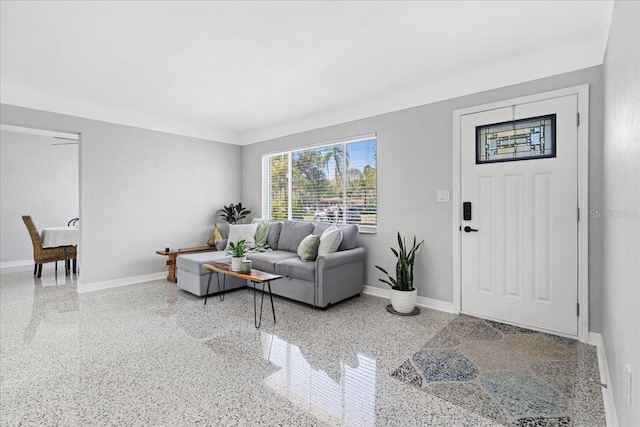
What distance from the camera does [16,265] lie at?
237 inches

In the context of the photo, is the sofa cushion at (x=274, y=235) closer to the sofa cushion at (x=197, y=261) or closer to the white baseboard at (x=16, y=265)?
the sofa cushion at (x=197, y=261)

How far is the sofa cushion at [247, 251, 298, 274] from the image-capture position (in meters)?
3.89

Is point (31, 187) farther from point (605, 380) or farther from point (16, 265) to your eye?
point (605, 380)

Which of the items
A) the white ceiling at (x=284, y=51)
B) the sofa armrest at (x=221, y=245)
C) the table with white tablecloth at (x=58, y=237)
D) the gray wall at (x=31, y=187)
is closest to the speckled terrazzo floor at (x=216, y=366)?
the sofa armrest at (x=221, y=245)

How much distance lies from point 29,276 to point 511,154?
23.1ft

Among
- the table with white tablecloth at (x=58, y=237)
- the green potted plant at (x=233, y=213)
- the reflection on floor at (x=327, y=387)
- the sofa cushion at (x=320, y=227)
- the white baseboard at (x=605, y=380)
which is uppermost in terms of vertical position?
the green potted plant at (x=233, y=213)

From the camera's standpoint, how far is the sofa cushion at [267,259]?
153 inches

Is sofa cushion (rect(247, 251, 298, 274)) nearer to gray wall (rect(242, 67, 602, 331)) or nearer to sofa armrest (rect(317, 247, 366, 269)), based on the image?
sofa armrest (rect(317, 247, 366, 269))

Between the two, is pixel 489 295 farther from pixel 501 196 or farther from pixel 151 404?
pixel 151 404

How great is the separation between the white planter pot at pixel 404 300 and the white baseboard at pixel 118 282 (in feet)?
12.0

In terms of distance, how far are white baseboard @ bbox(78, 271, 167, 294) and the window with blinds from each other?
1.98 meters

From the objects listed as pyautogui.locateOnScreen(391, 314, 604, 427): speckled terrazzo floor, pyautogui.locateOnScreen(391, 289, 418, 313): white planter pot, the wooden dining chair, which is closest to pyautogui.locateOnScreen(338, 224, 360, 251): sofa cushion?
pyautogui.locateOnScreen(391, 289, 418, 313): white planter pot

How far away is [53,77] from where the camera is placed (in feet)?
11.1

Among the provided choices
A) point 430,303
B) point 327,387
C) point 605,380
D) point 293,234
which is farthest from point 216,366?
point 605,380
